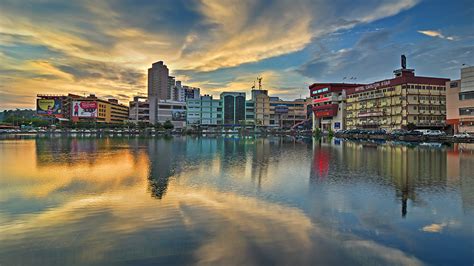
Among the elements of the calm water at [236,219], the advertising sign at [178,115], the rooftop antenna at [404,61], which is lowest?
the calm water at [236,219]

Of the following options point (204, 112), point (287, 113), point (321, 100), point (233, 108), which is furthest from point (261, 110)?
point (321, 100)

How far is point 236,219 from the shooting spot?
39.0ft

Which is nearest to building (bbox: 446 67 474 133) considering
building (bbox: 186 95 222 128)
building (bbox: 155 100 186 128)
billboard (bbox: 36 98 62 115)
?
building (bbox: 186 95 222 128)

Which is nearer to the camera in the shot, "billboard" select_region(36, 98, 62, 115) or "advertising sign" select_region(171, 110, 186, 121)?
"billboard" select_region(36, 98, 62, 115)

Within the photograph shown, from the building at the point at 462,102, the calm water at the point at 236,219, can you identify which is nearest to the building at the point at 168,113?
the building at the point at 462,102

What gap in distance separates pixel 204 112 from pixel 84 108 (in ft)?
201

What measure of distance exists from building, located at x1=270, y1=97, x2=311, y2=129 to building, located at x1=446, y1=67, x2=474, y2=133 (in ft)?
308

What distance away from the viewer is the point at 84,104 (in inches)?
6255

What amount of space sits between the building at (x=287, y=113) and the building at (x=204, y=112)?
28741mm

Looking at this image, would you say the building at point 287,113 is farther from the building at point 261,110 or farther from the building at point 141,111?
the building at point 141,111

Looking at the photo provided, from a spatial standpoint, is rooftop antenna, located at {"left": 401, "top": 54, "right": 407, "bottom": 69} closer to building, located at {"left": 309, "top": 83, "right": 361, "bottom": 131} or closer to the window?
building, located at {"left": 309, "top": 83, "right": 361, "bottom": 131}

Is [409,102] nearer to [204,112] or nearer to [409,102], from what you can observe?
[409,102]

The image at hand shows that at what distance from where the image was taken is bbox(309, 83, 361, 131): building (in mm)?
114500

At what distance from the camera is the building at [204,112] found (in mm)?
156000
